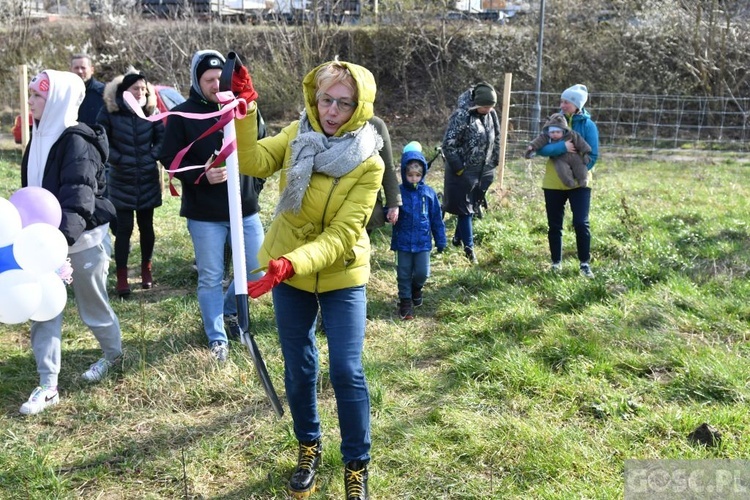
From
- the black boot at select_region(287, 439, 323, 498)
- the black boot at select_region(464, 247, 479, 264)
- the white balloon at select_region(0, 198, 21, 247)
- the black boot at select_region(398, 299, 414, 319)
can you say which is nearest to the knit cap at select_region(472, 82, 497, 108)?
the black boot at select_region(464, 247, 479, 264)

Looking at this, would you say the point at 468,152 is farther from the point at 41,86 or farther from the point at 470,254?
the point at 41,86

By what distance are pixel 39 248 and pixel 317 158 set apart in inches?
53.8

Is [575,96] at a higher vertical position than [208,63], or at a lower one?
lower

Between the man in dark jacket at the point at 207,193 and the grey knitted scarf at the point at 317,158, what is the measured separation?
151 centimetres

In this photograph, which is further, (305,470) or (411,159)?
(411,159)

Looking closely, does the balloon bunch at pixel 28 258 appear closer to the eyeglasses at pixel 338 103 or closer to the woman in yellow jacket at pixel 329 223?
the woman in yellow jacket at pixel 329 223

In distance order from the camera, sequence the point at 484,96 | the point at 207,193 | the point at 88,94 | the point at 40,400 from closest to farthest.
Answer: the point at 40,400 → the point at 207,193 → the point at 484,96 → the point at 88,94

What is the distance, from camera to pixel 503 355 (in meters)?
4.29

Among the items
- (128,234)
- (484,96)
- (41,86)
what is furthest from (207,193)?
(484,96)

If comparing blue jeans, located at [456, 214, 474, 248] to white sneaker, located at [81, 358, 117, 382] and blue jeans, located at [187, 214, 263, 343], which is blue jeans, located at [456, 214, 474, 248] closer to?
blue jeans, located at [187, 214, 263, 343]

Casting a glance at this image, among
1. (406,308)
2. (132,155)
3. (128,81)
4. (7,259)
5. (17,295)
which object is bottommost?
(406,308)

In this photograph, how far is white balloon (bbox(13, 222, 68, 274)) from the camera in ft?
10.3

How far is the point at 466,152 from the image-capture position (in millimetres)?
6895

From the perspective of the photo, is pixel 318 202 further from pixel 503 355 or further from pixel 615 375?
pixel 615 375
